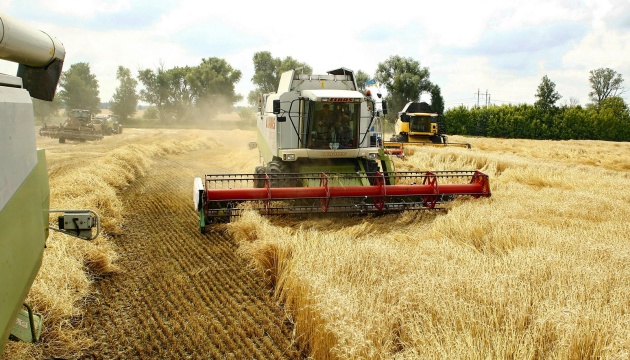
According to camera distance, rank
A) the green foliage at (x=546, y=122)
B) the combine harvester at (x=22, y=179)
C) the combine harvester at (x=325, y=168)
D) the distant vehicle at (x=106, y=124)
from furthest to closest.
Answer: the green foliage at (x=546, y=122) → the distant vehicle at (x=106, y=124) → the combine harvester at (x=325, y=168) → the combine harvester at (x=22, y=179)

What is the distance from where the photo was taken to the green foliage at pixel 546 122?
131ft

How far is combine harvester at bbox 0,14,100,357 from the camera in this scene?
2.11 m

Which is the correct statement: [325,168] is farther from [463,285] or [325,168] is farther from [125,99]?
[125,99]

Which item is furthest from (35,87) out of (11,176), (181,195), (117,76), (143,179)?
(117,76)

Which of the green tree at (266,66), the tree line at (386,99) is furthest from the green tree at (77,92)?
the green tree at (266,66)

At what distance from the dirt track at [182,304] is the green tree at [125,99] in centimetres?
6454

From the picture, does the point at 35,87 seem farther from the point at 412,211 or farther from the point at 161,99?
the point at 161,99

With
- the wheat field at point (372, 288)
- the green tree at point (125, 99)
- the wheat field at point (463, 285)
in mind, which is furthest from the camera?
the green tree at point (125, 99)

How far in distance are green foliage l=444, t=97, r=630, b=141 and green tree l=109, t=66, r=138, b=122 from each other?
4417cm

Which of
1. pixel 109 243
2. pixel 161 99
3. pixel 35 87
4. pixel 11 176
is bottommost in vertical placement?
pixel 109 243

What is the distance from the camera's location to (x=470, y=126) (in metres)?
47.3

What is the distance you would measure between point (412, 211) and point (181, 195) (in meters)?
5.35

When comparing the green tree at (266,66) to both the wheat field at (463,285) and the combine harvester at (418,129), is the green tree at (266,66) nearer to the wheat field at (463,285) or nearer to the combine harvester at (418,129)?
the combine harvester at (418,129)

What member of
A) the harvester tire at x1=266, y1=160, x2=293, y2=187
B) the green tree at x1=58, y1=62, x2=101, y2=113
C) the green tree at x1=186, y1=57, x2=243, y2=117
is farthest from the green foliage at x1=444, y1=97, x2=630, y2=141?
the green tree at x1=58, y1=62, x2=101, y2=113
